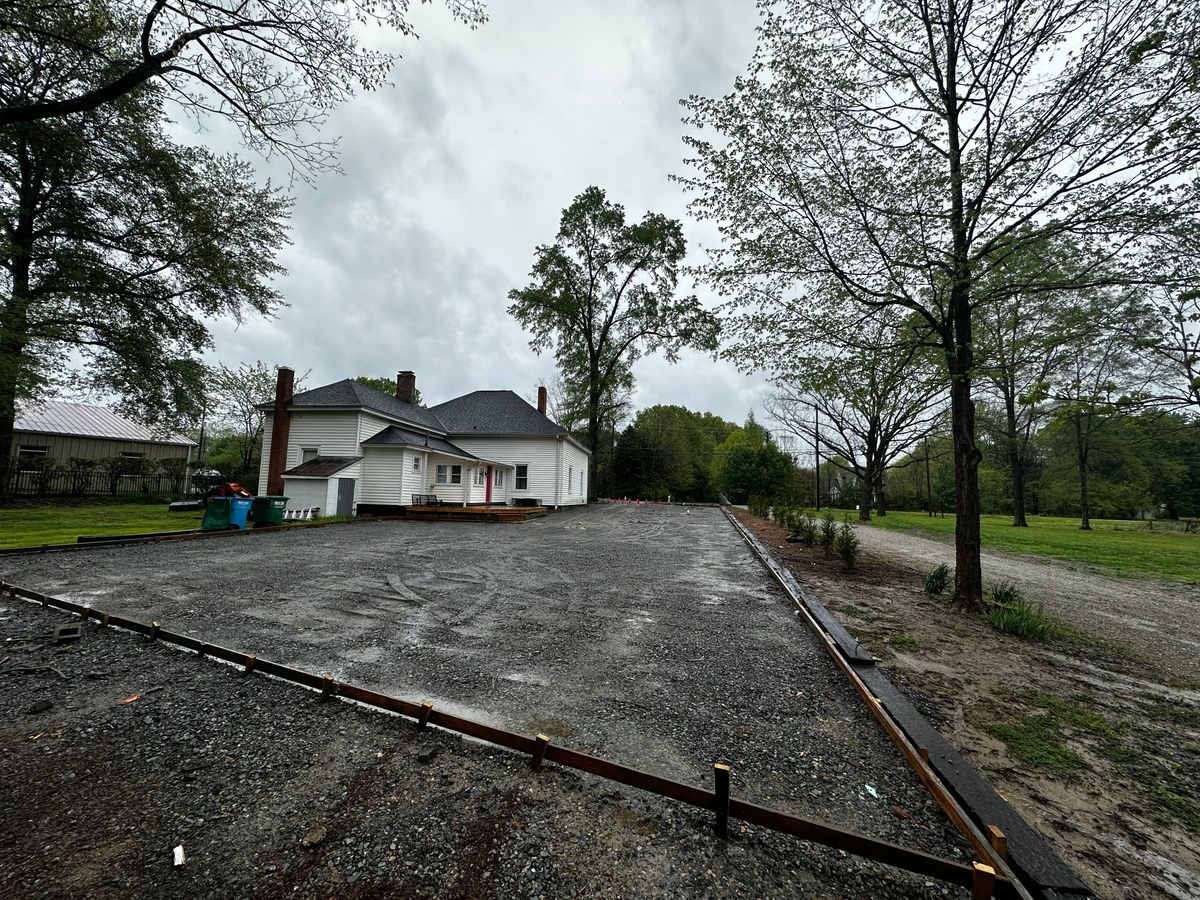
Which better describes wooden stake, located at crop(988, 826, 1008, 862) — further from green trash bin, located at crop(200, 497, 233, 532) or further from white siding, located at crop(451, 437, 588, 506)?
white siding, located at crop(451, 437, 588, 506)

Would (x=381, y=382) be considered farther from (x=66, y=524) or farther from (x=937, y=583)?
(x=937, y=583)

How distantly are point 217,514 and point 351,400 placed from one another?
7044 mm

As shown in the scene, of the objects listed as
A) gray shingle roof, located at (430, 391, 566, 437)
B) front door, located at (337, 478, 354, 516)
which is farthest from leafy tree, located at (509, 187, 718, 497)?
front door, located at (337, 478, 354, 516)

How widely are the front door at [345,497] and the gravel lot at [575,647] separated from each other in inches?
285

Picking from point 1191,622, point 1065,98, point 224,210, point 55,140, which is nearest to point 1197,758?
point 1191,622

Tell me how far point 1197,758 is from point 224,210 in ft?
72.6

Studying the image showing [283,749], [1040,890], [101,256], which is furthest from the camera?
[101,256]

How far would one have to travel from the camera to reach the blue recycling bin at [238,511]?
10.9m

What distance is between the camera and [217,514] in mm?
10695

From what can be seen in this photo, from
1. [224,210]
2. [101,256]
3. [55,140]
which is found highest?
[224,210]

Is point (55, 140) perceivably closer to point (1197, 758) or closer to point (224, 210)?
point (224, 210)

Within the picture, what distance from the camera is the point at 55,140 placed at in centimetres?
641

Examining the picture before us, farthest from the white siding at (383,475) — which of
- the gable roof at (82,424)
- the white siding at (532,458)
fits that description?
the gable roof at (82,424)

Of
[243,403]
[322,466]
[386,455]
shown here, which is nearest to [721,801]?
[386,455]
